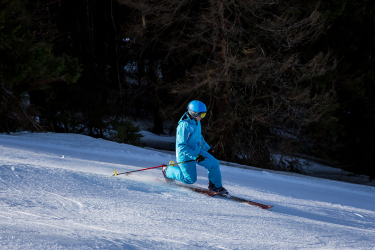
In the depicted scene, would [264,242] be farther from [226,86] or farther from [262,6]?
[262,6]

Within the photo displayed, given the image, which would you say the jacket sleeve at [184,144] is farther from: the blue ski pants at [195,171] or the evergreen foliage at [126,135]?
the evergreen foliage at [126,135]

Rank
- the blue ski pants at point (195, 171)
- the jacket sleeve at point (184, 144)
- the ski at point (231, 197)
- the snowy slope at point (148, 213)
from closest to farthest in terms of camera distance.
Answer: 1. the snowy slope at point (148, 213)
2. the ski at point (231, 197)
3. the jacket sleeve at point (184, 144)
4. the blue ski pants at point (195, 171)

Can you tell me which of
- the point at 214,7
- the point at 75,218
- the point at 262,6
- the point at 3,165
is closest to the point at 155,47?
the point at 214,7

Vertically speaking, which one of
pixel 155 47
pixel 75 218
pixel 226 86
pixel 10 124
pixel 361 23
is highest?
pixel 361 23

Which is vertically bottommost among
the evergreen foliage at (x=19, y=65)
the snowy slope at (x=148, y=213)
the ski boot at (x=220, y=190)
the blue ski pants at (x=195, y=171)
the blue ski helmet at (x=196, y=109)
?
the snowy slope at (x=148, y=213)

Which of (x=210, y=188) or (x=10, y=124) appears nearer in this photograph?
(x=210, y=188)

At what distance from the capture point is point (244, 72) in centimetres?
1147

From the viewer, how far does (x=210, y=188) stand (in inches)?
216

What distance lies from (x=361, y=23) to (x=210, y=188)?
12826 millimetres

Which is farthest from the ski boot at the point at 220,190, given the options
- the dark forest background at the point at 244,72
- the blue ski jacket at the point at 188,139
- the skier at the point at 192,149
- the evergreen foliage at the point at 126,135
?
the evergreen foliage at the point at 126,135

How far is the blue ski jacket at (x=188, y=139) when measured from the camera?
206 inches

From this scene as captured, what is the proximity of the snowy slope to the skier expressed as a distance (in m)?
0.29

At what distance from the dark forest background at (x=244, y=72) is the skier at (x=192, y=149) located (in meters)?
6.07

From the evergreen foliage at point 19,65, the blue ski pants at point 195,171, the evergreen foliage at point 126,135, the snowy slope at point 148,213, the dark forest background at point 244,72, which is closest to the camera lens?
the snowy slope at point 148,213
